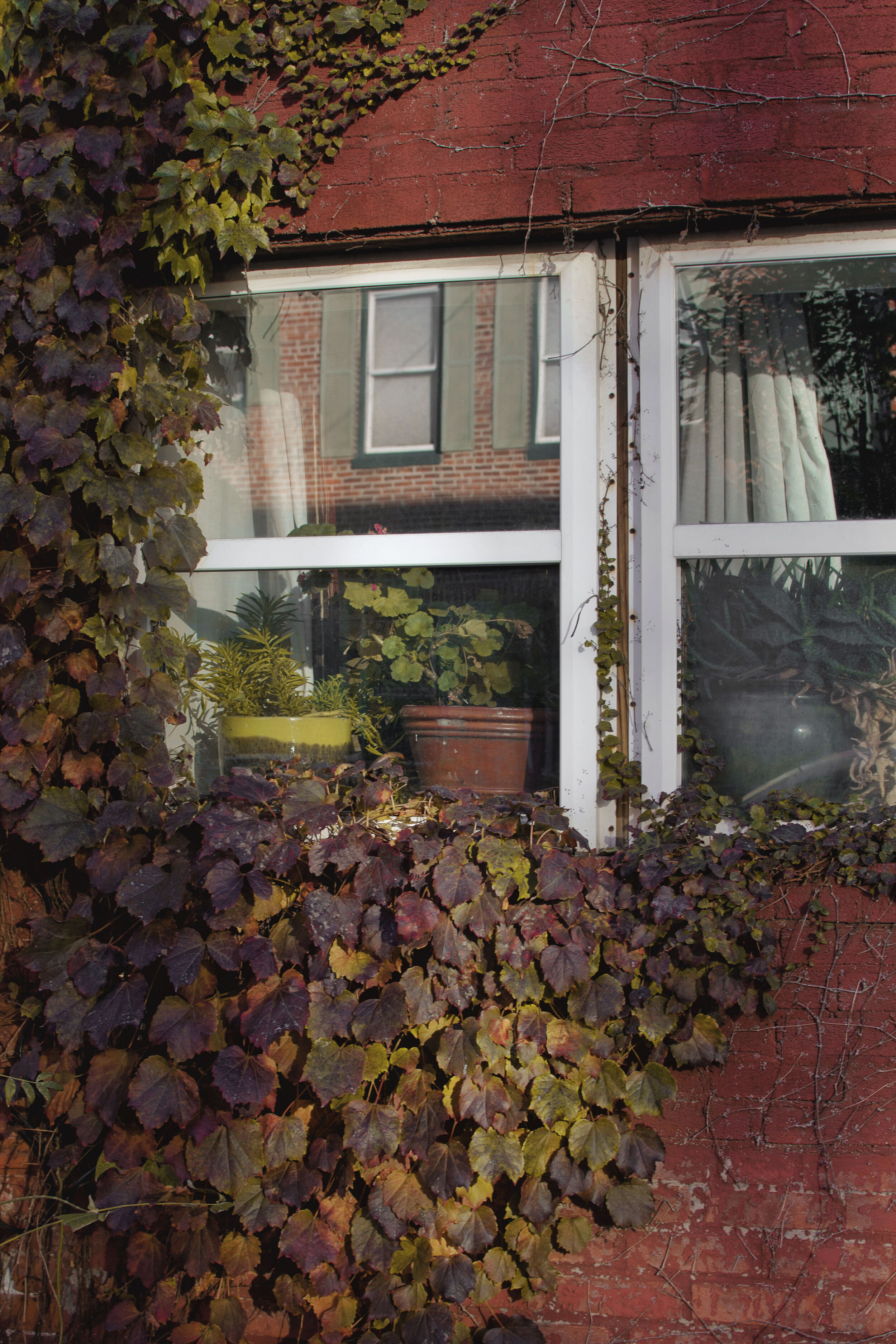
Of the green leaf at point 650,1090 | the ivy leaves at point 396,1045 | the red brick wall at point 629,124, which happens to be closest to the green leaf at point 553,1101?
the ivy leaves at point 396,1045

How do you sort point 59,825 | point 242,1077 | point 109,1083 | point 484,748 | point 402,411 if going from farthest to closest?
point 402,411, point 484,748, point 59,825, point 109,1083, point 242,1077

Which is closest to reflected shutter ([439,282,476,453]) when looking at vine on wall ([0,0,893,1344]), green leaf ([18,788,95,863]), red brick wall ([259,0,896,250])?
red brick wall ([259,0,896,250])

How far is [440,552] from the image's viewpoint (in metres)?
2.42

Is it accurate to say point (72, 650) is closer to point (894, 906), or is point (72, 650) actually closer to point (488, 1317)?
point (488, 1317)

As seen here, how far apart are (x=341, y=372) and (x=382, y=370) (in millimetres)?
116

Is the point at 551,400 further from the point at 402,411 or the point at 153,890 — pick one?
the point at 153,890

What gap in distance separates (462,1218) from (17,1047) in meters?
1.20

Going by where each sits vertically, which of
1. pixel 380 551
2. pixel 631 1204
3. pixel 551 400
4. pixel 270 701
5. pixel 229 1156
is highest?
pixel 551 400

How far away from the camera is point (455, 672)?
242cm

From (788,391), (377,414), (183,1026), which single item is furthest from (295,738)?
(788,391)

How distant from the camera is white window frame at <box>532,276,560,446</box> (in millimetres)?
2377

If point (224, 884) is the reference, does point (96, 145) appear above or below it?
above

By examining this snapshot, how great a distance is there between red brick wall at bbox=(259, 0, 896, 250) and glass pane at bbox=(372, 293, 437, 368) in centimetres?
17

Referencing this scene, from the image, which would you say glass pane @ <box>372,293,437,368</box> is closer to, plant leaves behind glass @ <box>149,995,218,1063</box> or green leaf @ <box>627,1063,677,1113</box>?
plant leaves behind glass @ <box>149,995,218,1063</box>
